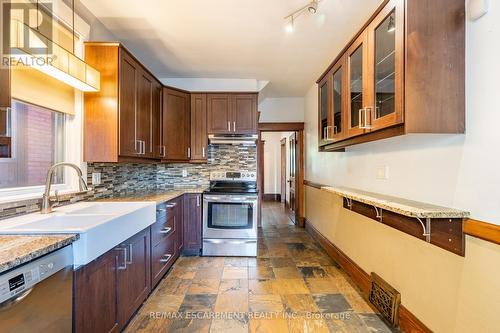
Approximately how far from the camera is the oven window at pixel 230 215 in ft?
11.3

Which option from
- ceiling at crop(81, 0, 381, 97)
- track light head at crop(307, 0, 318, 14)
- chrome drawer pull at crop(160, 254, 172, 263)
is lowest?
chrome drawer pull at crop(160, 254, 172, 263)

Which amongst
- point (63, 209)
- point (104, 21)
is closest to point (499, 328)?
point (63, 209)

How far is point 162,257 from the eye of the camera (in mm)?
2641

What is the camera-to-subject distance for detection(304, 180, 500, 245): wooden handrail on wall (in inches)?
45.9

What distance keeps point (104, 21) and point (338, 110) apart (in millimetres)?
2401

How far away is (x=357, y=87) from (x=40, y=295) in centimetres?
233

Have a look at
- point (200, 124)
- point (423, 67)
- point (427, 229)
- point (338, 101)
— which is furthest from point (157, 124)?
point (427, 229)

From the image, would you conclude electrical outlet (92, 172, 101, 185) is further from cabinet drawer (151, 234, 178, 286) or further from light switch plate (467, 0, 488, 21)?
light switch plate (467, 0, 488, 21)

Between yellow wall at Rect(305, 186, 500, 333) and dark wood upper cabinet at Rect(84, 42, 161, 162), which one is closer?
yellow wall at Rect(305, 186, 500, 333)

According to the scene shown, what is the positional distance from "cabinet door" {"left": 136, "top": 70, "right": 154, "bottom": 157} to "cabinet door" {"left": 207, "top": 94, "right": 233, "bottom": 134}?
946mm

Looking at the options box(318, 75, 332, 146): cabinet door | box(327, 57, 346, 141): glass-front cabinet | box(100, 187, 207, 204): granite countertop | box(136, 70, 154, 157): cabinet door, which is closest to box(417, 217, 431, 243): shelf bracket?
box(327, 57, 346, 141): glass-front cabinet

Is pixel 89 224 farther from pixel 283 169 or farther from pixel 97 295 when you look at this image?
pixel 283 169

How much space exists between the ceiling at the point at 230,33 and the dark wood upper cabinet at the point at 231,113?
1.21ft

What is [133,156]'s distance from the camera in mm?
2527
